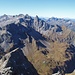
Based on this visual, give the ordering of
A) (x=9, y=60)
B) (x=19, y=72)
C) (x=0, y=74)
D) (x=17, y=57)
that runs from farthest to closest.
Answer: (x=17, y=57) < (x=9, y=60) < (x=19, y=72) < (x=0, y=74)

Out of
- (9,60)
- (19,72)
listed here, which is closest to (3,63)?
(9,60)

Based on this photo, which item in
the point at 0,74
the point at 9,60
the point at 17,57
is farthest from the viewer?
the point at 17,57

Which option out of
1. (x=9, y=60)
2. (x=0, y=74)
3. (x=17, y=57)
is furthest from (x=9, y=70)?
(x=17, y=57)

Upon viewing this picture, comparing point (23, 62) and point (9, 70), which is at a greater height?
point (9, 70)

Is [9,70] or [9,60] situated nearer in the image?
[9,70]

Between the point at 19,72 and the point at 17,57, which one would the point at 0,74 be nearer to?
the point at 19,72

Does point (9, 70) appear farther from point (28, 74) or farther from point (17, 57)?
point (17, 57)

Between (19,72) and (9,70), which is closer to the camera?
(9,70)

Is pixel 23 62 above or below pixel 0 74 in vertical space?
below

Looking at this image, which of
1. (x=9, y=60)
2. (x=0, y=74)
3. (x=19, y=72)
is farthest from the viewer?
(x=9, y=60)
